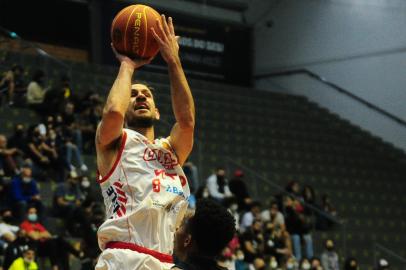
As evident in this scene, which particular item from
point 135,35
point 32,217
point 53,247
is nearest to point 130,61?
point 135,35

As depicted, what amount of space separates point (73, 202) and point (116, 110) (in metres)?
8.89

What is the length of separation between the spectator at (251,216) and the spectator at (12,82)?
4506 millimetres

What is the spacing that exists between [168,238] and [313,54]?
19202 mm

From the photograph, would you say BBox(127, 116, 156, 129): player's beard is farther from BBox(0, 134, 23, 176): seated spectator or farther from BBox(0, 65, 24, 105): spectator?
BBox(0, 65, 24, 105): spectator

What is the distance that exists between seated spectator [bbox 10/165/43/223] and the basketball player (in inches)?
308

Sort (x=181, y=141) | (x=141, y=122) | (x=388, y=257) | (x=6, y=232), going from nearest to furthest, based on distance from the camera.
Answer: (x=141, y=122)
(x=181, y=141)
(x=6, y=232)
(x=388, y=257)

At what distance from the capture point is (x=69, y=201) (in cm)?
1295

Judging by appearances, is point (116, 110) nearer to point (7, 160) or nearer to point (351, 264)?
point (7, 160)

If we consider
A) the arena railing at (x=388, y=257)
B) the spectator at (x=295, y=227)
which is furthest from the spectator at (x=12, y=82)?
the arena railing at (x=388, y=257)

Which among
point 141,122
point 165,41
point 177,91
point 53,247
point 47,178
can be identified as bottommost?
point 53,247

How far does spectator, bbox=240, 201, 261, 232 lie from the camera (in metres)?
14.4

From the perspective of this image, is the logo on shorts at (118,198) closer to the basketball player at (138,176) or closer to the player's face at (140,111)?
the basketball player at (138,176)

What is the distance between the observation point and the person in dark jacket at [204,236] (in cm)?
341

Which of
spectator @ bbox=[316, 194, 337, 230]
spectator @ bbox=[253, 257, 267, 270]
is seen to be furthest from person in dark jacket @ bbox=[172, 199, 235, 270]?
spectator @ bbox=[316, 194, 337, 230]
